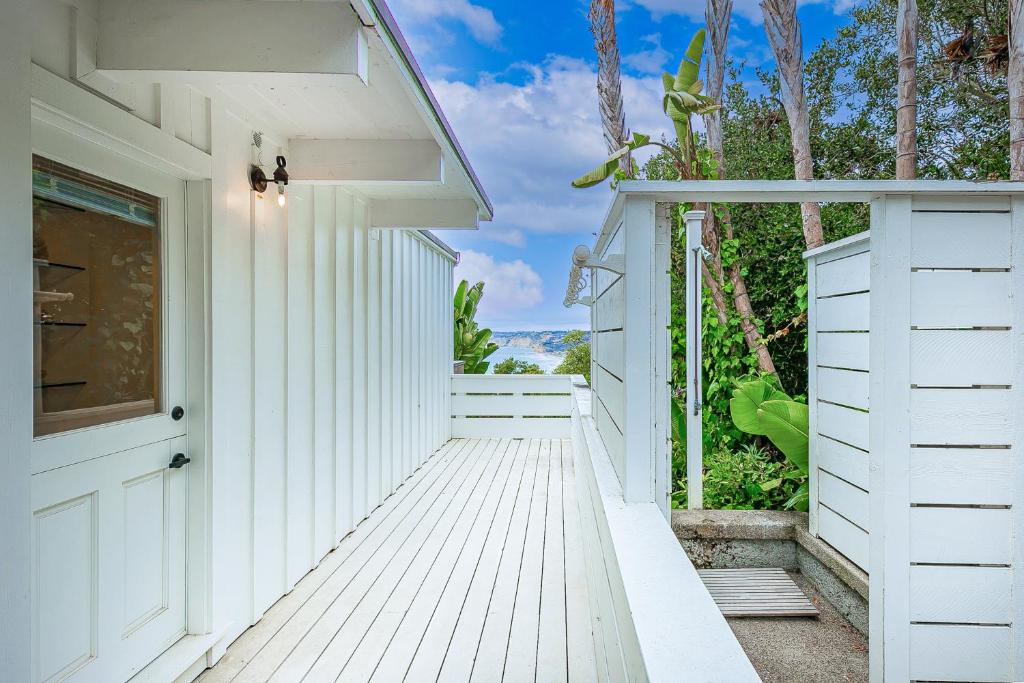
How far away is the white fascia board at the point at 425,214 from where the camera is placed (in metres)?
3.83

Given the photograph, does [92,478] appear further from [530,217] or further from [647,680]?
[530,217]

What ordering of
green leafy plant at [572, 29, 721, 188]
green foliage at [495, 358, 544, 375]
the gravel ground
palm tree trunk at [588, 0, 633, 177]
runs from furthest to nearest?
1. green foliage at [495, 358, 544, 375]
2. palm tree trunk at [588, 0, 633, 177]
3. green leafy plant at [572, 29, 721, 188]
4. the gravel ground

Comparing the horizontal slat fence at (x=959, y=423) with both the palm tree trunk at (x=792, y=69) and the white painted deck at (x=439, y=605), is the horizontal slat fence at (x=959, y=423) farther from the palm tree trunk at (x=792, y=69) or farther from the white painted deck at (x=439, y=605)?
the palm tree trunk at (x=792, y=69)

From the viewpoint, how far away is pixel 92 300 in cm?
184

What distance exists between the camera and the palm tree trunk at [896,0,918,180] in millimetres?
4125

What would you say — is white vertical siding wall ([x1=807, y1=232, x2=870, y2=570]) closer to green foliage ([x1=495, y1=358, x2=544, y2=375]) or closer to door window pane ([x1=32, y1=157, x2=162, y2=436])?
door window pane ([x1=32, y1=157, x2=162, y2=436])

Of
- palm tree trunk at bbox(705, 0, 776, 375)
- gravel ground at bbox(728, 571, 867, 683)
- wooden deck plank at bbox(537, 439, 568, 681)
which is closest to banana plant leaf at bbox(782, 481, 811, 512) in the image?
gravel ground at bbox(728, 571, 867, 683)

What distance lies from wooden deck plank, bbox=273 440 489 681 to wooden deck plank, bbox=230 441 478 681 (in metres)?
0.02

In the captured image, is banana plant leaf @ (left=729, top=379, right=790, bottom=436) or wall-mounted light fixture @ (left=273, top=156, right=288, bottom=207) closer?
wall-mounted light fixture @ (left=273, top=156, right=288, bottom=207)

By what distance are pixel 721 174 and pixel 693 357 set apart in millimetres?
3105

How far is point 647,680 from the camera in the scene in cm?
90

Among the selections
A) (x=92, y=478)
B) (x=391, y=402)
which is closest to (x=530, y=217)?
(x=391, y=402)

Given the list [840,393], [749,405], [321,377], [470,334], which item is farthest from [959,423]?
[470,334]

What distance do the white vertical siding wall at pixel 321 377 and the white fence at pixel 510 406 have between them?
87.1 inches
